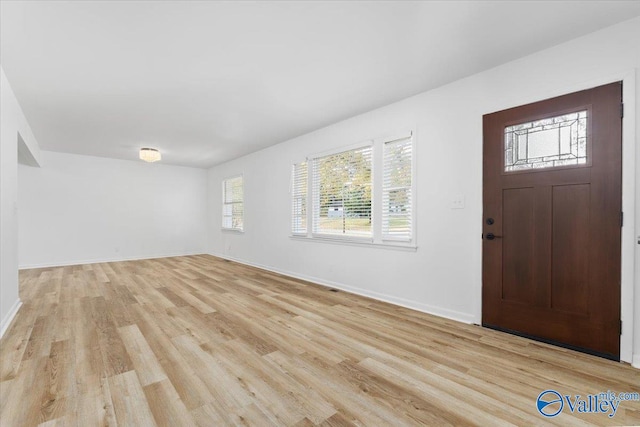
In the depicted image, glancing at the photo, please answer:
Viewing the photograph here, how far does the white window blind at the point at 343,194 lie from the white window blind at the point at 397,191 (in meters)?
0.29

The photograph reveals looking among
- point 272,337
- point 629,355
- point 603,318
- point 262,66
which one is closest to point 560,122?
point 603,318

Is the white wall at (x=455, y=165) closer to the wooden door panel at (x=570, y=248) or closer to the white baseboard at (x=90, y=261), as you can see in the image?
the wooden door panel at (x=570, y=248)

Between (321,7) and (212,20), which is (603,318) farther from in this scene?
(212,20)

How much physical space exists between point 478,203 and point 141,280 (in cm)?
539

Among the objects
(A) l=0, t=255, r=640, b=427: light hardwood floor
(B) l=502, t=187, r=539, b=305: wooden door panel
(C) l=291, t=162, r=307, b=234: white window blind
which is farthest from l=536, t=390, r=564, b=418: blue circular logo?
(C) l=291, t=162, r=307, b=234: white window blind

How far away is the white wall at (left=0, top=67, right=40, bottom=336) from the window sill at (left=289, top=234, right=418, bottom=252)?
3624 mm

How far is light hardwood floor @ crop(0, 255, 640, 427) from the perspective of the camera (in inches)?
61.3

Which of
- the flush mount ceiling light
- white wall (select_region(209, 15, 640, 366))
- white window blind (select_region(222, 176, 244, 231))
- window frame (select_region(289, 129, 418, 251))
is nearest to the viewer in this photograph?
white wall (select_region(209, 15, 640, 366))

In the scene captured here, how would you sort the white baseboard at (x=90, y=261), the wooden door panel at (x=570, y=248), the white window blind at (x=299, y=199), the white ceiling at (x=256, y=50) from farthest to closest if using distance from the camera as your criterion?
1. the white baseboard at (x=90, y=261)
2. the white window blind at (x=299, y=199)
3. the wooden door panel at (x=570, y=248)
4. the white ceiling at (x=256, y=50)

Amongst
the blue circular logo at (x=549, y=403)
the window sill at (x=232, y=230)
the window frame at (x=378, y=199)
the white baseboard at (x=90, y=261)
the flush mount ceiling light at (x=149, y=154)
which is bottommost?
the white baseboard at (x=90, y=261)

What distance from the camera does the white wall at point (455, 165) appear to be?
2.12 meters

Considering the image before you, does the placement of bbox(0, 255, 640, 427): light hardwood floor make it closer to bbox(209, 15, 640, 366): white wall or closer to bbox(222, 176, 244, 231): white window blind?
bbox(209, 15, 640, 366): white wall

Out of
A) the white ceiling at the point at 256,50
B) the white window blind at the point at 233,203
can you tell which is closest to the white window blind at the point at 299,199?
the white ceiling at the point at 256,50

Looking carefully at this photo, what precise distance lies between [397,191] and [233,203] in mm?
4988
